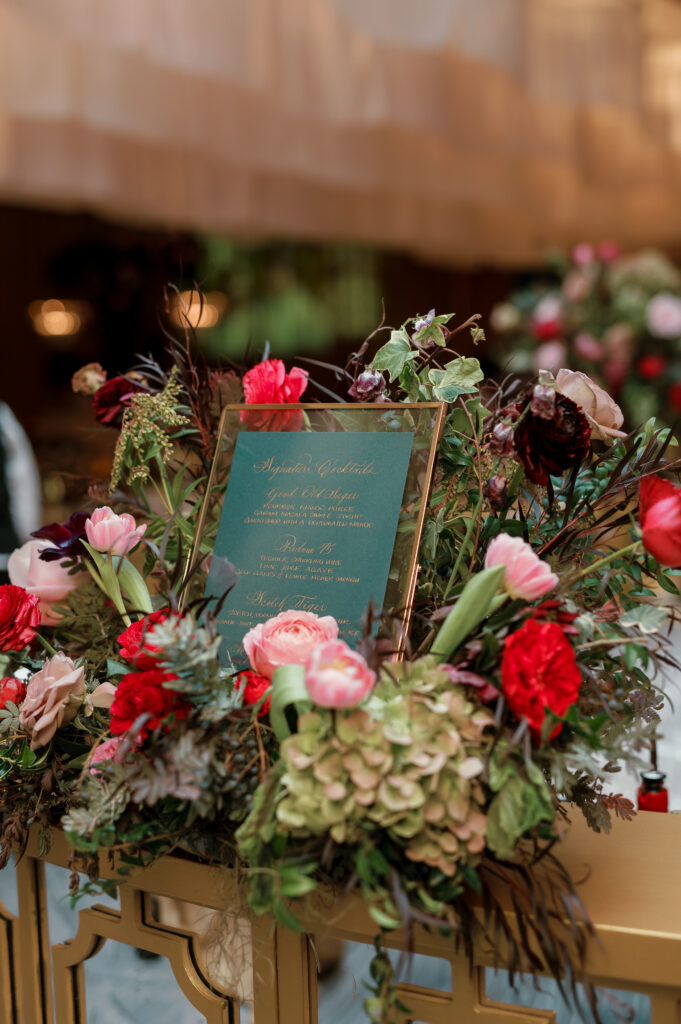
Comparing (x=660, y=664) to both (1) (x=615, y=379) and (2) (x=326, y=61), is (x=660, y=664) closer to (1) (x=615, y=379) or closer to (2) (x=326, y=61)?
(1) (x=615, y=379)

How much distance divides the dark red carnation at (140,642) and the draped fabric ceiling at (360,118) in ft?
11.3

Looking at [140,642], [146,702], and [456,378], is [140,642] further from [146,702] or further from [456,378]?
[456,378]

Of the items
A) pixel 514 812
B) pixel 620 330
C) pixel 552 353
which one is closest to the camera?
pixel 514 812

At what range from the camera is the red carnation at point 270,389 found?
0.88m

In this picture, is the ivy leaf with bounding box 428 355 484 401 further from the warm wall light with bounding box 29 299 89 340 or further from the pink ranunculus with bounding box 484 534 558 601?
the warm wall light with bounding box 29 299 89 340

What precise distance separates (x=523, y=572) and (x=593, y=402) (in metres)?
0.23

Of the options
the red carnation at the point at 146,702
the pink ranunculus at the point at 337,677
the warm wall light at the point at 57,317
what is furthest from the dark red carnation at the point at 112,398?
the warm wall light at the point at 57,317

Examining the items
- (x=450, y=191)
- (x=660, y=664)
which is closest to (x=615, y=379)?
(x=450, y=191)

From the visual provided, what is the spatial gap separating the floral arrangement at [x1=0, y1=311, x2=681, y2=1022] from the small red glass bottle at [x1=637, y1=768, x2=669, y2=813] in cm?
17

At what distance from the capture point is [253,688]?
0.68m

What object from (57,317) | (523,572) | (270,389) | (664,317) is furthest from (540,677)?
(57,317)

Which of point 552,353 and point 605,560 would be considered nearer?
point 605,560

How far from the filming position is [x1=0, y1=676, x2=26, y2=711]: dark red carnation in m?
0.80

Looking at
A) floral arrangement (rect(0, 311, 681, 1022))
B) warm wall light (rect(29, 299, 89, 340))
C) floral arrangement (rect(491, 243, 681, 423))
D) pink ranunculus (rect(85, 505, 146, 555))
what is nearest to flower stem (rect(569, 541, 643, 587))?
floral arrangement (rect(0, 311, 681, 1022))
